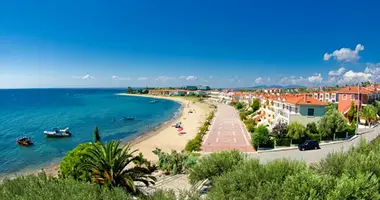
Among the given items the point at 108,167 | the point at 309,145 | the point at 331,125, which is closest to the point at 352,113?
the point at 331,125

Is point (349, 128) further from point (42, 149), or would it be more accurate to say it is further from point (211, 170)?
point (42, 149)

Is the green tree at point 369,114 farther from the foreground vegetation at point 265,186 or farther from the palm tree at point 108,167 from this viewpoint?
the palm tree at point 108,167

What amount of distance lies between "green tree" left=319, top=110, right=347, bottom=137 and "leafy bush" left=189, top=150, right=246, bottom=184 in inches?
903

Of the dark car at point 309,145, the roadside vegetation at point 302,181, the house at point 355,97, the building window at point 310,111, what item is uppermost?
the house at point 355,97

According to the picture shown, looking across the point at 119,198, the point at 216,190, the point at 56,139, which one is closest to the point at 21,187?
the point at 119,198

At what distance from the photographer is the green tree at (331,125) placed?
109ft

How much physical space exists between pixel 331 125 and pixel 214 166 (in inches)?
992

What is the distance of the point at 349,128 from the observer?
116ft

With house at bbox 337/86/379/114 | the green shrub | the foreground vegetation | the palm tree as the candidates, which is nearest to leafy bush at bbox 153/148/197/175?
the palm tree

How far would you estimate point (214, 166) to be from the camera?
1494cm

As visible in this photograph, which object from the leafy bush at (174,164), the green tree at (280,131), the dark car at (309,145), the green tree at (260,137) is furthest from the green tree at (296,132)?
the leafy bush at (174,164)

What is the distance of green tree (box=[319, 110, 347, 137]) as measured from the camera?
3334 centimetres

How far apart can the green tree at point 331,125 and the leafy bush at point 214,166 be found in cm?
2294

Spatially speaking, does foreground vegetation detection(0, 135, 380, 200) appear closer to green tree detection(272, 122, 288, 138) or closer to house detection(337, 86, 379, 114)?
green tree detection(272, 122, 288, 138)
